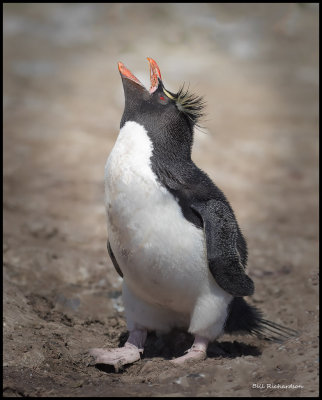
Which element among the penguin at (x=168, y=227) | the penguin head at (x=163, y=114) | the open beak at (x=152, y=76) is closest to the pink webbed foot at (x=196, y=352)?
the penguin at (x=168, y=227)

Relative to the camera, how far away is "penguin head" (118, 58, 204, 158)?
286cm

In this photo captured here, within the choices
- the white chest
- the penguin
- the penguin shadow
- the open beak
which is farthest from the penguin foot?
the open beak

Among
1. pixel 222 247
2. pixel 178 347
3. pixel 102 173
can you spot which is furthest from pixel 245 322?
pixel 102 173

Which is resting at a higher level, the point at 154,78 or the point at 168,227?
the point at 154,78

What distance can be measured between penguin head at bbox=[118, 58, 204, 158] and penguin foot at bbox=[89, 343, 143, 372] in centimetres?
98

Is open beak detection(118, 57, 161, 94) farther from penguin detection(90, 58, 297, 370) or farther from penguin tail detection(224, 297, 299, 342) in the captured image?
penguin tail detection(224, 297, 299, 342)

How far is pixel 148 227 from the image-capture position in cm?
269

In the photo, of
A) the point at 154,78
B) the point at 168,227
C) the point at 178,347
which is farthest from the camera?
the point at 178,347

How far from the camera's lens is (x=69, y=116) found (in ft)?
23.1

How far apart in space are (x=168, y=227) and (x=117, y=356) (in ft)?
2.30

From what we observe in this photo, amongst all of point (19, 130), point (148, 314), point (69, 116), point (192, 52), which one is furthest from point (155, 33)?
point (148, 314)

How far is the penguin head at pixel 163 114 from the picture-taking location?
286 centimetres

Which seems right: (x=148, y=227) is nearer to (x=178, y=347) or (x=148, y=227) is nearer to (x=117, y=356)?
(x=117, y=356)

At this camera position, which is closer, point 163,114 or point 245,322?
point 163,114
